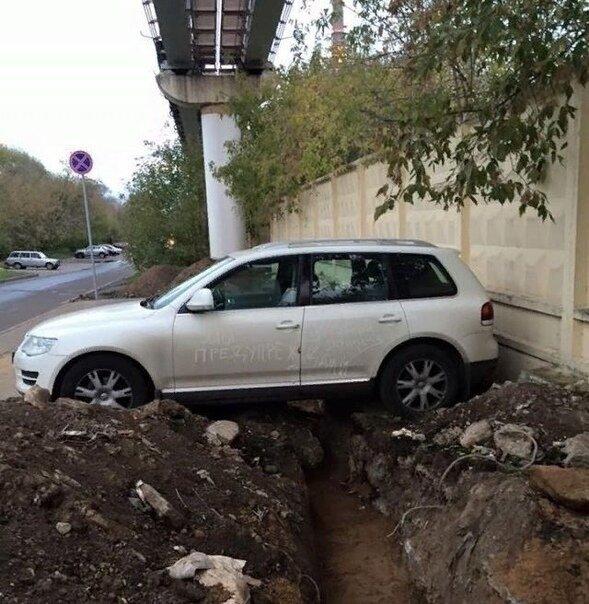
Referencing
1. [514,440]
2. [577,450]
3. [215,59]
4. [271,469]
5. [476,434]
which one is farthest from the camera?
[215,59]

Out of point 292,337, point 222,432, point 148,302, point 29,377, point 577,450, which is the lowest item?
point 222,432

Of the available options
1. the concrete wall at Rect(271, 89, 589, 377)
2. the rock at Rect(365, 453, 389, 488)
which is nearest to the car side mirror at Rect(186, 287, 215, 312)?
the rock at Rect(365, 453, 389, 488)

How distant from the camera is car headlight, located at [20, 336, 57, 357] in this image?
18.9 feet

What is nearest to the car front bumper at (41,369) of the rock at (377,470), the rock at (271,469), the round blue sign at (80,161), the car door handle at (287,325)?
the car door handle at (287,325)

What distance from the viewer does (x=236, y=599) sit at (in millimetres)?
2961

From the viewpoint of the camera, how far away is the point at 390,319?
5848mm

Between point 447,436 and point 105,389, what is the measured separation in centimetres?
295

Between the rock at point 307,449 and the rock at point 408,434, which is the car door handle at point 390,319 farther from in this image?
the rock at point 307,449

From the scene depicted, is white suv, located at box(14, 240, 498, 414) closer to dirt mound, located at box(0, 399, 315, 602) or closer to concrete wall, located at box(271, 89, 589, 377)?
concrete wall, located at box(271, 89, 589, 377)

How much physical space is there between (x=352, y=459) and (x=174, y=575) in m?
2.78

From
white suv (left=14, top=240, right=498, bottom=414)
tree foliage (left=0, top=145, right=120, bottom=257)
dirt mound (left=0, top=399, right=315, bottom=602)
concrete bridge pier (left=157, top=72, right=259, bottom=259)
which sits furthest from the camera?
tree foliage (left=0, top=145, right=120, bottom=257)

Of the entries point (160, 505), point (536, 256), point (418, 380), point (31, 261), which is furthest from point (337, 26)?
point (31, 261)

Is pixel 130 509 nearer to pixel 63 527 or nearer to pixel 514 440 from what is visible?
pixel 63 527

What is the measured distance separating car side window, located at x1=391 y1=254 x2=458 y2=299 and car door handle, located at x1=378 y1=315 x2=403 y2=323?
24 centimetres
